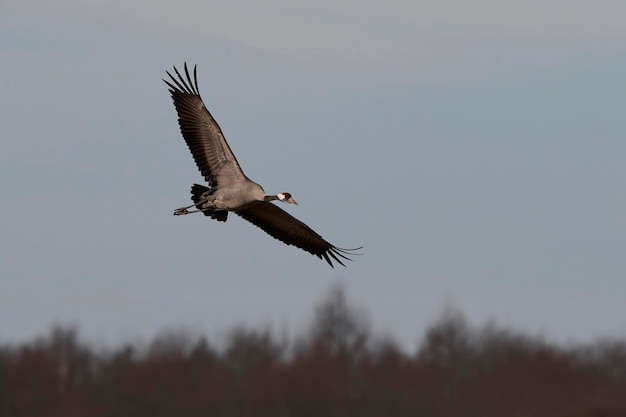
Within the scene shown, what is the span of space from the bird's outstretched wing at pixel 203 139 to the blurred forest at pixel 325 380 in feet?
32.8

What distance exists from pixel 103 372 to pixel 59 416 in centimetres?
376

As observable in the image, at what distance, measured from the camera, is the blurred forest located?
3981 centimetres

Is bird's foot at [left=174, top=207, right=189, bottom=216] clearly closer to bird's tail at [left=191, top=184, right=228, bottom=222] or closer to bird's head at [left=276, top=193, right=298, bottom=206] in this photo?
bird's tail at [left=191, top=184, right=228, bottom=222]

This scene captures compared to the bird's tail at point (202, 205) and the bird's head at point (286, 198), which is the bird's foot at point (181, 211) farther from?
the bird's head at point (286, 198)

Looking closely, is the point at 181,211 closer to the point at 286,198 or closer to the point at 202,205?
the point at 202,205

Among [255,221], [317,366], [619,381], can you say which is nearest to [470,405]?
[619,381]

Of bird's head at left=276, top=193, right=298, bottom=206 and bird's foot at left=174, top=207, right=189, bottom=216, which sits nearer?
bird's head at left=276, top=193, right=298, bottom=206

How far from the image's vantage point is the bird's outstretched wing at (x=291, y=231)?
33.4 metres

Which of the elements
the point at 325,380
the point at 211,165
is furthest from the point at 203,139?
the point at 325,380

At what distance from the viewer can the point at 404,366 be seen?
45688 millimetres

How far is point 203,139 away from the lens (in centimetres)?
3170

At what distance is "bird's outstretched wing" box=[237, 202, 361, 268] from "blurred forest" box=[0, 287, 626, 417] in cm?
701

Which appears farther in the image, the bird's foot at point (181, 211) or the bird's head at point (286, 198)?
the bird's foot at point (181, 211)

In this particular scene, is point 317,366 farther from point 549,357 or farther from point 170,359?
point 549,357
